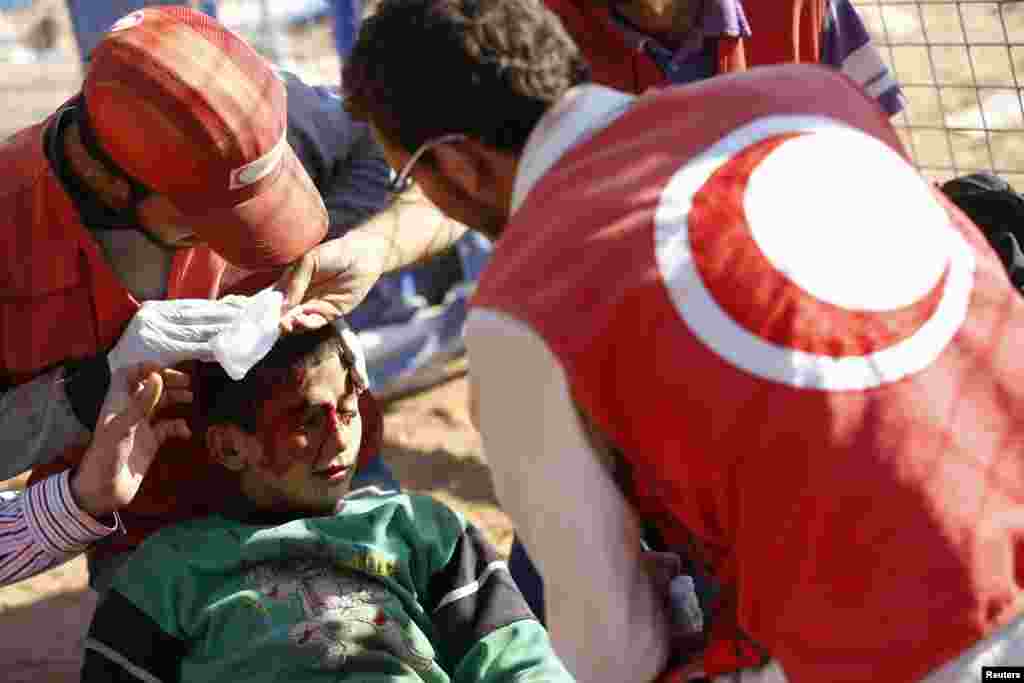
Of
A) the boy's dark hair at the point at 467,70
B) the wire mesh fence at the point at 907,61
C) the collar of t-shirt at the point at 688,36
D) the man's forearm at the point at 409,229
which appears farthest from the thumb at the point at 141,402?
the wire mesh fence at the point at 907,61

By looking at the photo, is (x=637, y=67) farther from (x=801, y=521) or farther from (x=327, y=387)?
(x=801, y=521)

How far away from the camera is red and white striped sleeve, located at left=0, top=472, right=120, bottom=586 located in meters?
2.82

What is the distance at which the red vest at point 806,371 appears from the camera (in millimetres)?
1794

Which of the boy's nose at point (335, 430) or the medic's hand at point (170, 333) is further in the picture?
the boy's nose at point (335, 430)

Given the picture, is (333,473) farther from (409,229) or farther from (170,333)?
(409,229)

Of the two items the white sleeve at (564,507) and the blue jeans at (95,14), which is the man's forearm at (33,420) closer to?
the white sleeve at (564,507)

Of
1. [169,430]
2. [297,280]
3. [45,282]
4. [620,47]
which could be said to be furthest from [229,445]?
[620,47]

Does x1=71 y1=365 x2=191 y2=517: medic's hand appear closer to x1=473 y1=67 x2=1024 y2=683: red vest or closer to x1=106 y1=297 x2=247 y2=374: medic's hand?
x1=106 y1=297 x2=247 y2=374: medic's hand

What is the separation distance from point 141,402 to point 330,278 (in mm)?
487

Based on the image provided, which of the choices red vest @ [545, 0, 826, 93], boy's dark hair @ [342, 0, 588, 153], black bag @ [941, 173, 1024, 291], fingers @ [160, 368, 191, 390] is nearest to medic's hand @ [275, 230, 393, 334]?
fingers @ [160, 368, 191, 390]

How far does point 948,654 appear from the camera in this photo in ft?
6.00

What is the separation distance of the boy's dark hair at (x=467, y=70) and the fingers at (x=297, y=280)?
90 centimetres

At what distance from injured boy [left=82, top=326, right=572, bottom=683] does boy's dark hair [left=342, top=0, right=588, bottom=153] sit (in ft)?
3.48

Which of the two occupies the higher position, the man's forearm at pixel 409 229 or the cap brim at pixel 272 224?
the cap brim at pixel 272 224
